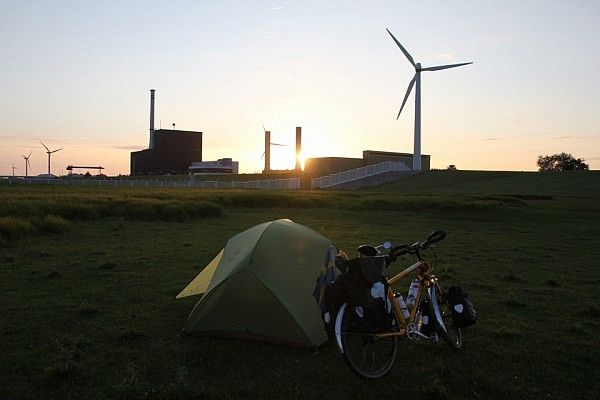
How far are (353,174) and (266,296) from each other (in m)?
62.3

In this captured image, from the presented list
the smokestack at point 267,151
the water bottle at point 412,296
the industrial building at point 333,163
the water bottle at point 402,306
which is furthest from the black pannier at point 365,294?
the smokestack at point 267,151

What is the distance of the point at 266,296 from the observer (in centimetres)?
717

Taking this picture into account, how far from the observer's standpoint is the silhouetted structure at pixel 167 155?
130m

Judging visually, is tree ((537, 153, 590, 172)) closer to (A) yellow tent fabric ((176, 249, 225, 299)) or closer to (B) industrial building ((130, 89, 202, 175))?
(B) industrial building ((130, 89, 202, 175))

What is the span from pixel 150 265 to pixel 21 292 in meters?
3.50

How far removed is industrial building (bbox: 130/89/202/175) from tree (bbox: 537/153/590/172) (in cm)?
8879

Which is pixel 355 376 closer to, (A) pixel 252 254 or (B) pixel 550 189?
(A) pixel 252 254

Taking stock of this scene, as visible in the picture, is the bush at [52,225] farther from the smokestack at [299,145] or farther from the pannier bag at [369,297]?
the smokestack at [299,145]

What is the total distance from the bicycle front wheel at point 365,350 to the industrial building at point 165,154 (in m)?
126

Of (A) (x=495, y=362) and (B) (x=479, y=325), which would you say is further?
(B) (x=479, y=325)

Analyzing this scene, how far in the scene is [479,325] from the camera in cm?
817

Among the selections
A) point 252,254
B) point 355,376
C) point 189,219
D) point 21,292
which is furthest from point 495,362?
point 189,219

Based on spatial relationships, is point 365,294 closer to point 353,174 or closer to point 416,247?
point 416,247

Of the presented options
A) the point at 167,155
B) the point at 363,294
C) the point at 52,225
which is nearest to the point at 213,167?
the point at 167,155
